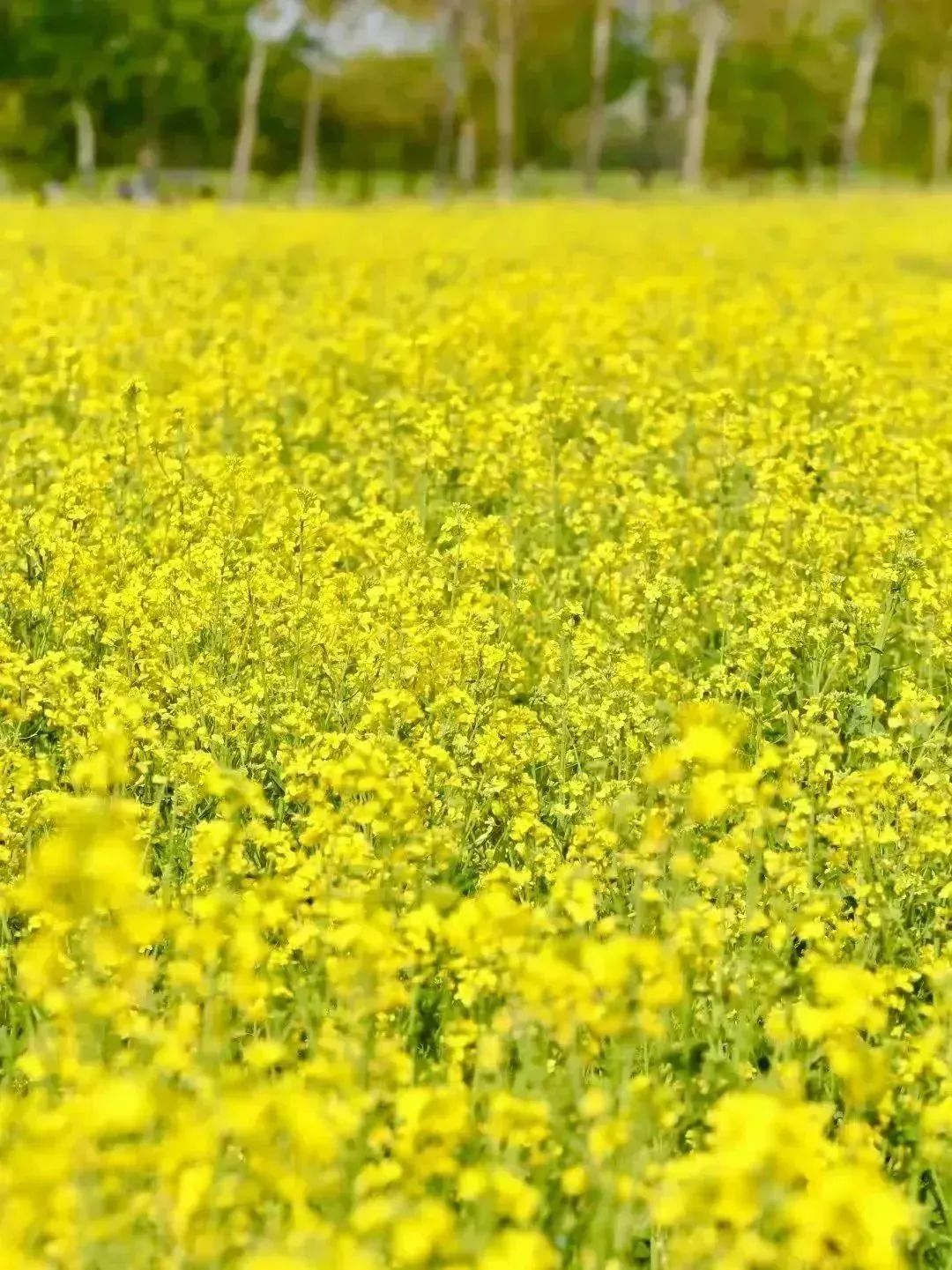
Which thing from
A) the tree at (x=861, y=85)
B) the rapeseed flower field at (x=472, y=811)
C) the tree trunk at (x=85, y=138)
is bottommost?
the rapeseed flower field at (x=472, y=811)

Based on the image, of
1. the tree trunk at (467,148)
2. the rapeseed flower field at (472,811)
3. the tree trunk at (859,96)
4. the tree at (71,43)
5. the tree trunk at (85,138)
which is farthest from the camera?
the tree trunk at (467,148)

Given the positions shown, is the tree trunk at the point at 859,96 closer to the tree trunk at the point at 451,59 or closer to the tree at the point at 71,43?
the tree trunk at the point at 451,59

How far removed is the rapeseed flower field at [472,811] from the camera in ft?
7.99

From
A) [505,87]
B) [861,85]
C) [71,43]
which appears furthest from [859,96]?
[71,43]

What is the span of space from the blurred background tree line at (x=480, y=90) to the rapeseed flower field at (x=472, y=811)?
38930 millimetres

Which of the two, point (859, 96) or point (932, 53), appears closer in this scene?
point (859, 96)

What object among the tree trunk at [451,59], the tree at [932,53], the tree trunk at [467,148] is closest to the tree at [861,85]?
the tree at [932,53]

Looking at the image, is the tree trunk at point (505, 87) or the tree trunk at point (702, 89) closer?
the tree trunk at point (505, 87)

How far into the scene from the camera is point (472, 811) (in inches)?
169

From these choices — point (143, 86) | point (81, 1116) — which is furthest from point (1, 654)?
point (143, 86)

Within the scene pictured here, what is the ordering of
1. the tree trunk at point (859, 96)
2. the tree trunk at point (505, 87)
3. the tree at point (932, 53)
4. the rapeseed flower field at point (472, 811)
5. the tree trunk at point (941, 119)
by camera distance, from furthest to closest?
the tree trunk at point (941, 119) → the tree at point (932, 53) → the tree trunk at point (859, 96) → the tree trunk at point (505, 87) → the rapeseed flower field at point (472, 811)

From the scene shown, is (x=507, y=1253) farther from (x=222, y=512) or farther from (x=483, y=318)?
(x=483, y=318)

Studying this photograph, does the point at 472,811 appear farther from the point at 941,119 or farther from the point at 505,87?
the point at 941,119

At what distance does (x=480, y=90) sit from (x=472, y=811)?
2518 inches
